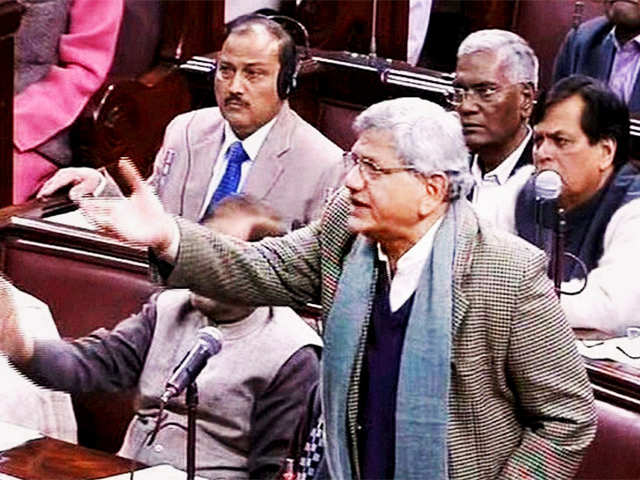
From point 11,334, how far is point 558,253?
0.89 meters

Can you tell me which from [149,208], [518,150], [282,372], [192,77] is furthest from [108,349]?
[192,77]

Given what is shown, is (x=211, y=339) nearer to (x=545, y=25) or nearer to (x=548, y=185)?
(x=548, y=185)

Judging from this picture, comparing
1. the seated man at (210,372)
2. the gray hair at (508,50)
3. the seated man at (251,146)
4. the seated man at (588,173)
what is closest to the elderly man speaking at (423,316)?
the seated man at (210,372)

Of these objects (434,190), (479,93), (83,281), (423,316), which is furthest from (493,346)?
(479,93)

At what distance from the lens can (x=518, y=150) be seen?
11.9 feet

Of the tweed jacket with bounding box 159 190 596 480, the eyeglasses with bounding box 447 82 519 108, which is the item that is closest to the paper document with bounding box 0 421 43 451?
the tweed jacket with bounding box 159 190 596 480

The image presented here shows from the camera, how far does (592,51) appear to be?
4316 mm

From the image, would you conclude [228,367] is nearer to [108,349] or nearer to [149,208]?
[108,349]

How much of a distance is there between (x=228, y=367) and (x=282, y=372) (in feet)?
0.29

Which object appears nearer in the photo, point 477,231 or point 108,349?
point 477,231

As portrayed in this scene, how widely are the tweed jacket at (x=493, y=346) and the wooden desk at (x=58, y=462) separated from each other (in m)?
0.38

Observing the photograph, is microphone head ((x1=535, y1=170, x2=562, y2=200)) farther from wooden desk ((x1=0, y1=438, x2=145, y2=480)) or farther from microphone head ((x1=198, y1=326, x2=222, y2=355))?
microphone head ((x1=198, y1=326, x2=222, y2=355))

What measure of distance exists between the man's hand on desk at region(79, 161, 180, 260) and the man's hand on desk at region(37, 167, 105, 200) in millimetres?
489

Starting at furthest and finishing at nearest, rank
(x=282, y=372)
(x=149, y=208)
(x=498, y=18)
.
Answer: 1. (x=498, y=18)
2. (x=282, y=372)
3. (x=149, y=208)
